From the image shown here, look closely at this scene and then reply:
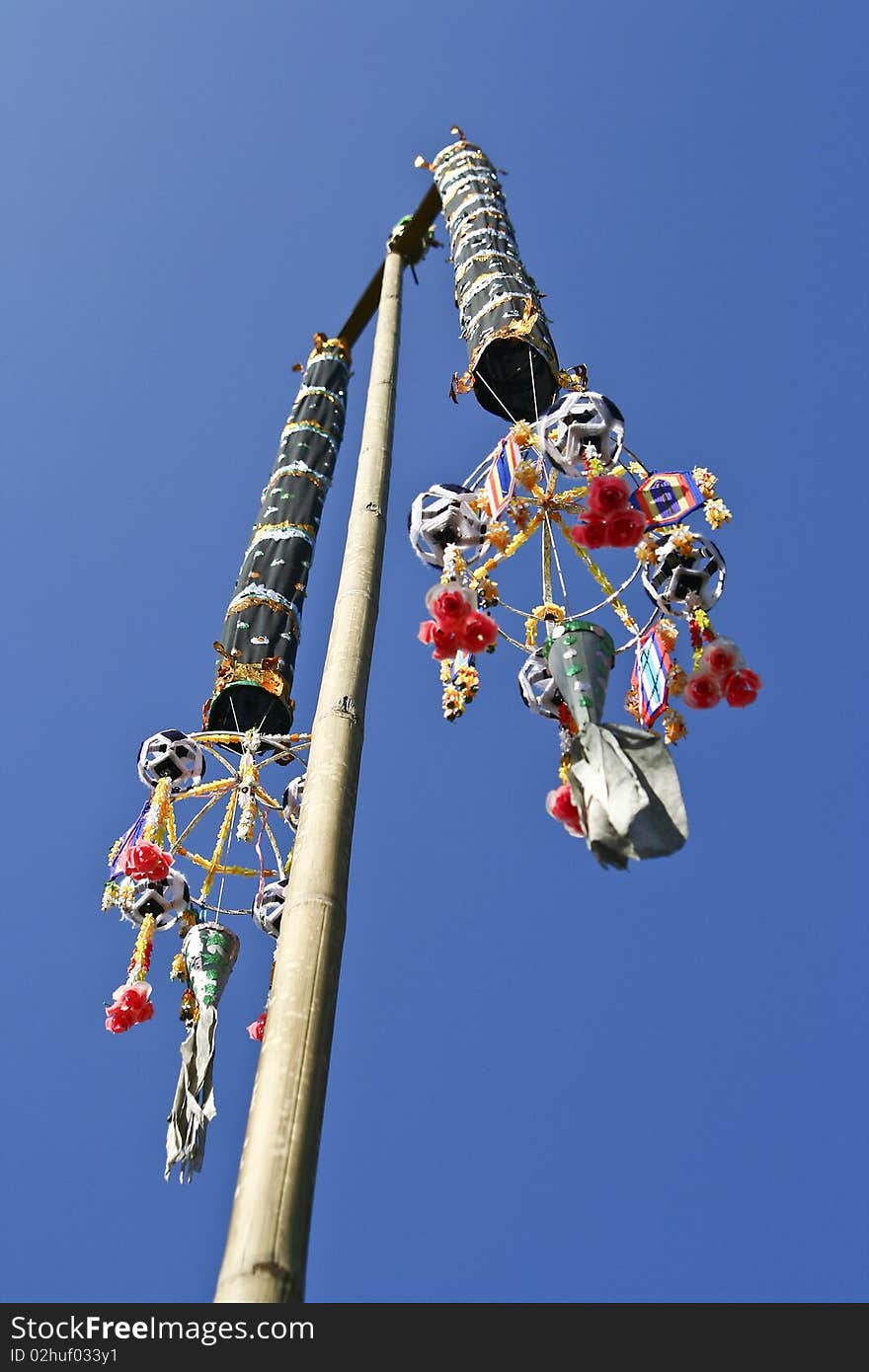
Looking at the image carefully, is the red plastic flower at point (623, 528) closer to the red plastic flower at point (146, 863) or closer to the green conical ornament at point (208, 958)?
the green conical ornament at point (208, 958)

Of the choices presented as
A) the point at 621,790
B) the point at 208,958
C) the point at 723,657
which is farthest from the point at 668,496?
the point at 208,958

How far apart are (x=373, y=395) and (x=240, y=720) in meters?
3.81

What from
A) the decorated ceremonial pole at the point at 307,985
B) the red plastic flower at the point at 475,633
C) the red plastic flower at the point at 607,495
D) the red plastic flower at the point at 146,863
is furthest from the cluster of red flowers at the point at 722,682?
the red plastic flower at the point at 146,863

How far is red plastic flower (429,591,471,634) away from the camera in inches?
238

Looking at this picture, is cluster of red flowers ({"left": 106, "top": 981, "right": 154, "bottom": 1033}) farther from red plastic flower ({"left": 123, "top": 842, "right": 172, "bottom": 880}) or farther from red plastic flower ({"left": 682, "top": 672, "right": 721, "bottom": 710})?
red plastic flower ({"left": 682, "top": 672, "right": 721, "bottom": 710})

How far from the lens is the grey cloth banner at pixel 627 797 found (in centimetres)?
454

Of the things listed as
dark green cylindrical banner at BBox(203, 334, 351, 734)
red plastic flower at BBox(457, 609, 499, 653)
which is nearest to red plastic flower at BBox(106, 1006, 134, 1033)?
dark green cylindrical banner at BBox(203, 334, 351, 734)

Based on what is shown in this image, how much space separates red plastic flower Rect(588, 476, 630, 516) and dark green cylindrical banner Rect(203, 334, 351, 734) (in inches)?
190

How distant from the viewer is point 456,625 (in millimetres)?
6027

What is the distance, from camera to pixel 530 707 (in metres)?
7.01

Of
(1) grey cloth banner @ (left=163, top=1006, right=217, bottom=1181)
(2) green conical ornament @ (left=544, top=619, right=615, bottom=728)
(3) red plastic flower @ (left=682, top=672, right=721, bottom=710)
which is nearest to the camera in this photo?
(2) green conical ornament @ (left=544, top=619, right=615, bottom=728)

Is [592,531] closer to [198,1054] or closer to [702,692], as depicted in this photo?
[702,692]

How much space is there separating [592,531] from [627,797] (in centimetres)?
218
